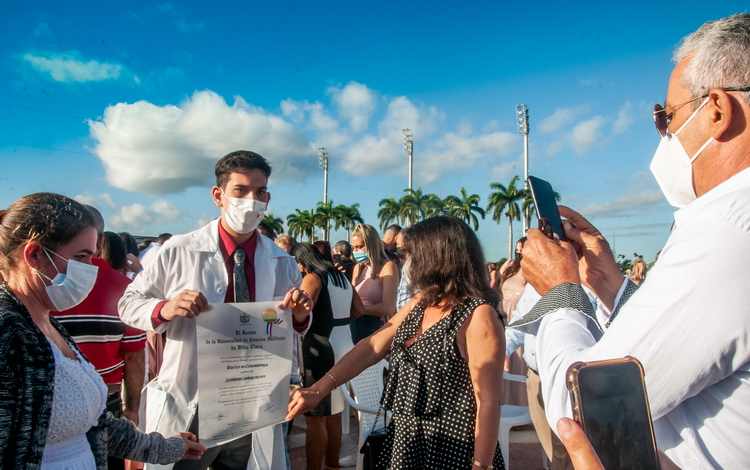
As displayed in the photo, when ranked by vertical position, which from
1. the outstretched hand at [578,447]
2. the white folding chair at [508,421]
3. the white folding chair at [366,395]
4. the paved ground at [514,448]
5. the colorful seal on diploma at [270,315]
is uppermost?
the colorful seal on diploma at [270,315]

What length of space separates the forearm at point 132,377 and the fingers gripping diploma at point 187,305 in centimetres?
120

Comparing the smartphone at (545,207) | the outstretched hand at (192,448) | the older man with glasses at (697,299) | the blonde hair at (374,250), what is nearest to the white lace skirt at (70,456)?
the outstretched hand at (192,448)

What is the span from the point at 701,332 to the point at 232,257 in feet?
7.59

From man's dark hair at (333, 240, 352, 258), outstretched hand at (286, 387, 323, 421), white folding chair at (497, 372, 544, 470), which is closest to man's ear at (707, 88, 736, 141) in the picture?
outstretched hand at (286, 387, 323, 421)

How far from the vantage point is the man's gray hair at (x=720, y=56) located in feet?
3.60

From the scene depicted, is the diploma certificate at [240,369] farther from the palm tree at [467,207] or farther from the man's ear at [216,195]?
the palm tree at [467,207]

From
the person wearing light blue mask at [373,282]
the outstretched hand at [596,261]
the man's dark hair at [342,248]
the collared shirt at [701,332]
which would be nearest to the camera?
the collared shirt at [701,332]

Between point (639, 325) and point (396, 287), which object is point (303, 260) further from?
point (639, 325)

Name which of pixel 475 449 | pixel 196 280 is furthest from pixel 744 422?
pixel 196 280

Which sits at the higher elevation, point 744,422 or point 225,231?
point 225,231

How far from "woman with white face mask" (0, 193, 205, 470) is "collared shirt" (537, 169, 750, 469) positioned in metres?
1.67

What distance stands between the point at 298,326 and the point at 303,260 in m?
1.79

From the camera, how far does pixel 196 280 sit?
247cm

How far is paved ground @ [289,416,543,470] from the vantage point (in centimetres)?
449
